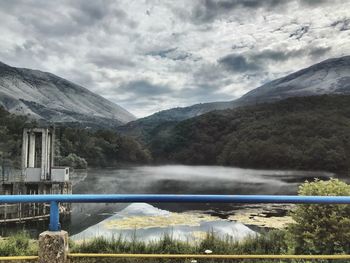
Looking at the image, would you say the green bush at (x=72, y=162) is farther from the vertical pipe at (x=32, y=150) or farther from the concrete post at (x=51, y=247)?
the concrete post at (x=51, y=247)

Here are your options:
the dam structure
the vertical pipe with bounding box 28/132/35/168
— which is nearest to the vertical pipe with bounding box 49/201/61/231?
the dam structure

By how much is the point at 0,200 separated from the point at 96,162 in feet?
308

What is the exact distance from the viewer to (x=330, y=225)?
6.87 meters

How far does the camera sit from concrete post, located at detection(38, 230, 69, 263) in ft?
11.9

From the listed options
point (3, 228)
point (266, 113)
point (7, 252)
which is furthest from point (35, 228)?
point (266, 113)

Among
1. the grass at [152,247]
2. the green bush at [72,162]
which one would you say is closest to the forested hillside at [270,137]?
the green bush at [72,162]

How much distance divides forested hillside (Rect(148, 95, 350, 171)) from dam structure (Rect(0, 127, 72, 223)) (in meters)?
56.3

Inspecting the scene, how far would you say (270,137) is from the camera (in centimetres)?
9981

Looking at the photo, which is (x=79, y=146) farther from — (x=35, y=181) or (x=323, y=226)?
(x=323, y=226)

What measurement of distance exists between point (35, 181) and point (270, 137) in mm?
69620

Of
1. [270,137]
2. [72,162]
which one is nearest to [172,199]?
[72,162]

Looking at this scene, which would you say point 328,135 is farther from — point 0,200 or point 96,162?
point 0,200

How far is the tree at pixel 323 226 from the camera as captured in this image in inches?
267

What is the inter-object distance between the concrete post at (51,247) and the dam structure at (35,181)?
3240 cm
